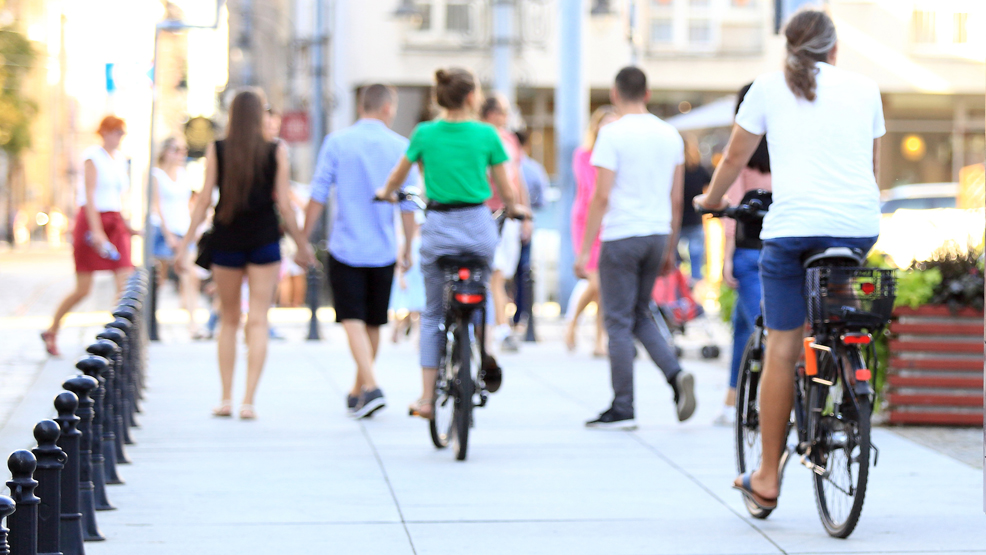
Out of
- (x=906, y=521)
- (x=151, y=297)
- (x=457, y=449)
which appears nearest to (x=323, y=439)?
(x=457, y=449)

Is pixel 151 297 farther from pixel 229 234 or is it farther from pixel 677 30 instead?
pixel 677 30

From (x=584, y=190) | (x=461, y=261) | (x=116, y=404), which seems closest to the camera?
(x=116, y=404)

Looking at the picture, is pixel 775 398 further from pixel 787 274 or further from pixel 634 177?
pixel 634 177

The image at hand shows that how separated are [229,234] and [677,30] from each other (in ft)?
97.5

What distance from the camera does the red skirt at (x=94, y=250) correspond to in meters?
11.1

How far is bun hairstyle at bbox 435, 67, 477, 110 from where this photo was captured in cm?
720

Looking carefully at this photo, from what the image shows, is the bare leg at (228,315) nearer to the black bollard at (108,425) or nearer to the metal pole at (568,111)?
the black bollard at (108,425)

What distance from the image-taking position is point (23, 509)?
372 cm

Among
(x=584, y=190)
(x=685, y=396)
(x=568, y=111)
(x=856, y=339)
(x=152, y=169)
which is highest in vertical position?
(x=568, y=111)

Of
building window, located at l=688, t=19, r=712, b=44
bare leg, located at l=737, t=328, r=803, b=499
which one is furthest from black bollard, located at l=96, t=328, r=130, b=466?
building window, located at l=688, t=19, r=712, b=44

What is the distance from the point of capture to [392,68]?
3453 centimetres

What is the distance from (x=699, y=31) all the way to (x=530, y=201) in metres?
25.0

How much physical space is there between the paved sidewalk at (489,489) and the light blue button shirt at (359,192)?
972 mm

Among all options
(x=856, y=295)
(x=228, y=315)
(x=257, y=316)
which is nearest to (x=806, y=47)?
(x=856, y=295)
